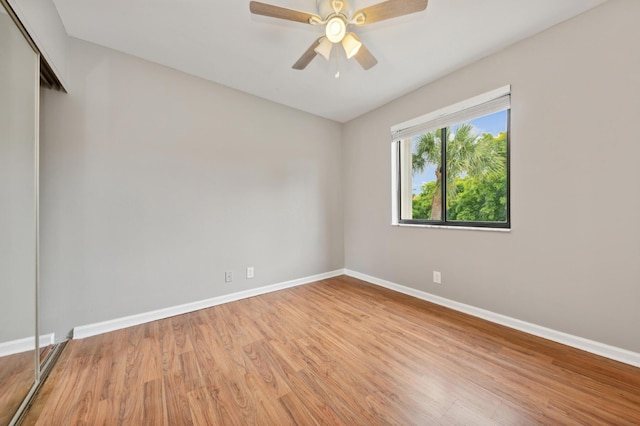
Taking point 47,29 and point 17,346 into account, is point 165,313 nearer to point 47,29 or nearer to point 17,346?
point 17,346

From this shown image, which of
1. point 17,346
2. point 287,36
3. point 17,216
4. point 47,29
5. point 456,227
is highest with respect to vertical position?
point 287,36

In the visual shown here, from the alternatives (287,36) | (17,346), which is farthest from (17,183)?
(287,36)

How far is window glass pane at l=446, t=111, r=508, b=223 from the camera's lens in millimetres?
2312

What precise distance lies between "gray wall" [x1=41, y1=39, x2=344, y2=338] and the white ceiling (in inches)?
11.3

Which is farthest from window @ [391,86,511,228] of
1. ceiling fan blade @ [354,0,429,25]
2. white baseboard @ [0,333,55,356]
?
white baseboard @ [0,333,55,356]

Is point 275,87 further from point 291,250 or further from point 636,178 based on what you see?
point 636,178

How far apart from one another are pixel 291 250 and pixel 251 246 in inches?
23.4

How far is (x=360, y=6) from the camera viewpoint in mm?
1713

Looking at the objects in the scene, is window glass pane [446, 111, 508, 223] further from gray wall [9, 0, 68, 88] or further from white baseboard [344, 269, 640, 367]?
gray wall [9, 0, 68, 88]

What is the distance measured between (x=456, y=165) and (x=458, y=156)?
10 cm

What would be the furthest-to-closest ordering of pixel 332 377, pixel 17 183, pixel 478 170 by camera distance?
pixel 478 170 < pixel 332 377 < pixel 17 183

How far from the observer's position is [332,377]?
1547 mm

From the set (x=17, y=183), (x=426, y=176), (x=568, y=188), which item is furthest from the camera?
(x=426, y=176)

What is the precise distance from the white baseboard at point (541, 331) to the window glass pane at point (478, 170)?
90cm
